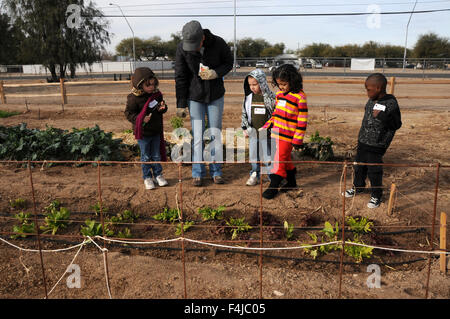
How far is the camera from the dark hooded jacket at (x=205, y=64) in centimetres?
425

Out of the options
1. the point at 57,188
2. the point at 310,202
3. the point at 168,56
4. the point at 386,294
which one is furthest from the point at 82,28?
the point at 168,56

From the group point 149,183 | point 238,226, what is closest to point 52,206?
point 149,183

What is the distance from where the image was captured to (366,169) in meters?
4.18

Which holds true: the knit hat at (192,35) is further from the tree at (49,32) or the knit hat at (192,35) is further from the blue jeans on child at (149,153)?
the tree at (49,32)

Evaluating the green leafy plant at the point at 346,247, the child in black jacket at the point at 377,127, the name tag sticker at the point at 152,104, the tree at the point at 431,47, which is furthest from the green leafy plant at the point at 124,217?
the tree at the point at 431,47

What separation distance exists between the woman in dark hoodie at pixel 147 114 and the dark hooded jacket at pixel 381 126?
2.28m

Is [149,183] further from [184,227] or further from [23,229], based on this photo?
[23,229]

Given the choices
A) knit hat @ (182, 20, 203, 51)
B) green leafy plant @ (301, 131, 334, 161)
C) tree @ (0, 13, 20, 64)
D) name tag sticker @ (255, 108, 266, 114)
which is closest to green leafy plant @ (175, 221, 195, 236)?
name tag sticker @ (255, 108, 266, 114)

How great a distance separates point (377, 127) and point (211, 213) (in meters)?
1.98

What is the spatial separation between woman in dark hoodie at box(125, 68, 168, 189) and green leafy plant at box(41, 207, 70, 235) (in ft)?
3.25

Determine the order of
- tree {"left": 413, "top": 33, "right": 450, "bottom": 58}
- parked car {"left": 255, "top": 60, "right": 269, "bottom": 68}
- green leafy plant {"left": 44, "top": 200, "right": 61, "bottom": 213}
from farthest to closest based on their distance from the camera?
1. tree {"left": 413, "top": 33, "right": 450, "bottom": 58}
2. parked car {"left": 255, "top": 60, "right": 269, "bottom": 68}
3. green leafy plant {"left": 44, "top": 200, "right": 61, "bottom": 213}

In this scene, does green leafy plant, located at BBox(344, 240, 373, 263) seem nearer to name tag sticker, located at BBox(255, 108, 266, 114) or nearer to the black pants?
the black pants

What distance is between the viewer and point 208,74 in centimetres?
421

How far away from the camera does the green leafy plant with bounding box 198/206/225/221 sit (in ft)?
12.7
